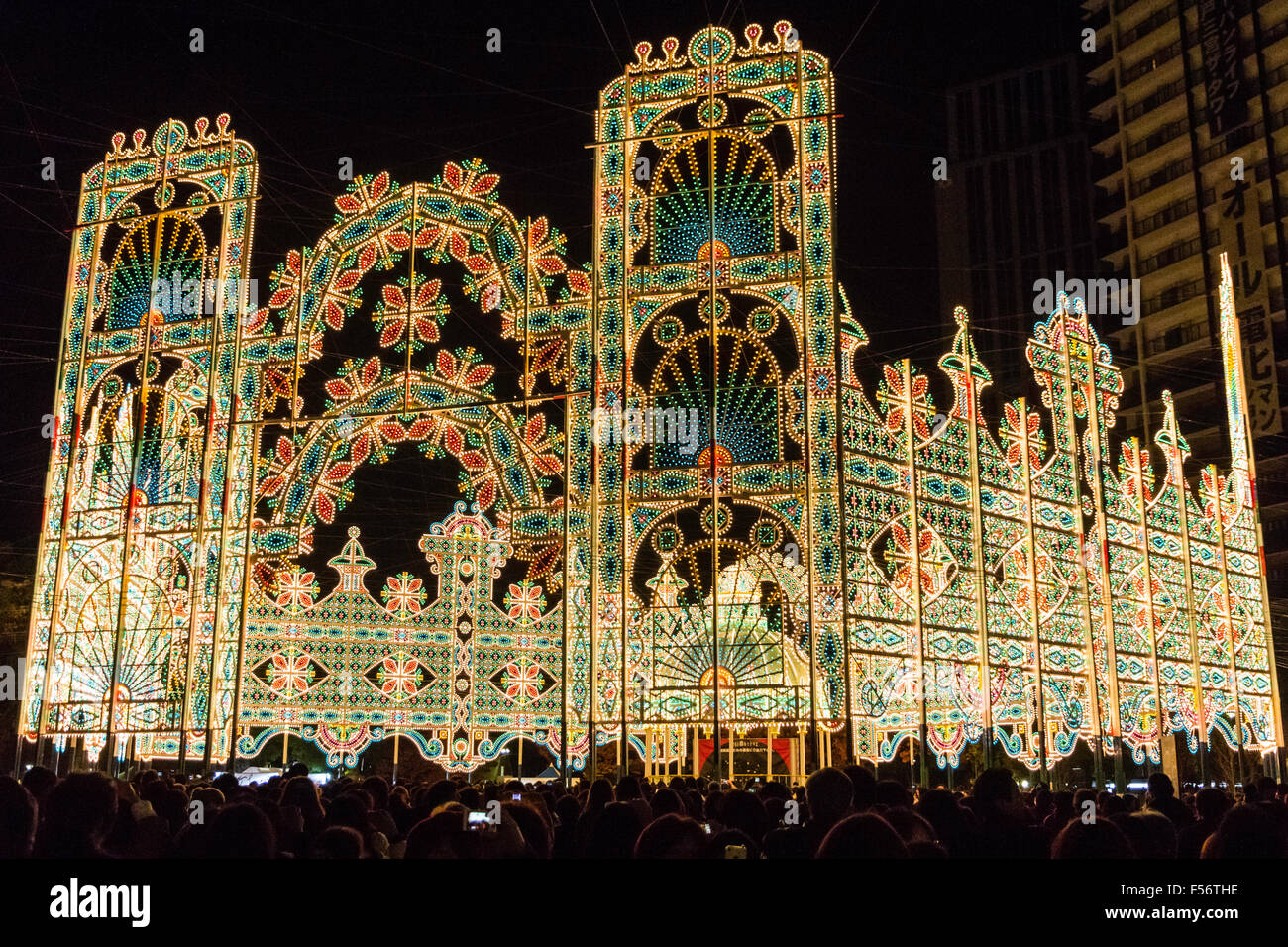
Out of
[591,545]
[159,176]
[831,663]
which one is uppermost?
[159,176]

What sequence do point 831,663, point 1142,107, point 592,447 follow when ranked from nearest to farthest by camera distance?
point 831,663 → point 592,447 → point 1142,107

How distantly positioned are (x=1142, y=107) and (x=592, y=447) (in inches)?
1707

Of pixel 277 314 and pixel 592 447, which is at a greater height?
pixel 277 314

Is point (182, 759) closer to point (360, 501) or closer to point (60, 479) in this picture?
point (60, 479)

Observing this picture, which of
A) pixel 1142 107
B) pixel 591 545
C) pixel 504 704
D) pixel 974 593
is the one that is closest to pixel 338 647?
pixel 504 704

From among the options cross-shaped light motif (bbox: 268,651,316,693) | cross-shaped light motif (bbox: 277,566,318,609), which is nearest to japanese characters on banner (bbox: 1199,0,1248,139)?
cross-shaped light motif (bbox: 277,566,318,609)

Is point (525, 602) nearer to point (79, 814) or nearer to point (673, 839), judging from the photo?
point (79, 814)

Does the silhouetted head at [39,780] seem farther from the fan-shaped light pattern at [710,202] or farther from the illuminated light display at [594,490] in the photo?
the fan-shaped light pattern at [710,202]

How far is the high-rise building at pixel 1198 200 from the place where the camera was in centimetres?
4331

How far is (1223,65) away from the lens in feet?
154

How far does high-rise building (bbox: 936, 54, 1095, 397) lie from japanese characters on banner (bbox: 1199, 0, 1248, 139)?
1281 centimetres

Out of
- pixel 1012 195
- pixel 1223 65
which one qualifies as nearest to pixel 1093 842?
pixel 1223 65

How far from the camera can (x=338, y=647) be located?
1631cm
